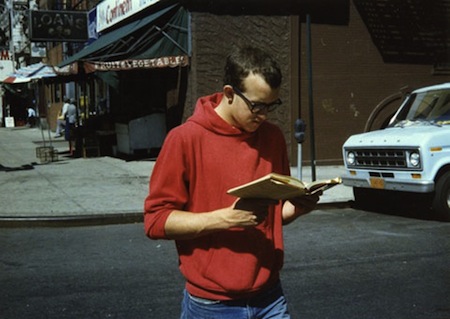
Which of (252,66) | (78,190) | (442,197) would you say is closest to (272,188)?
Result: (252,66)

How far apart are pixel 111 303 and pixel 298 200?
320 centimetres

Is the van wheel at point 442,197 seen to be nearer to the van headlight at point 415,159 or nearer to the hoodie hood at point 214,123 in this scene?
the van headlight at point 415,159

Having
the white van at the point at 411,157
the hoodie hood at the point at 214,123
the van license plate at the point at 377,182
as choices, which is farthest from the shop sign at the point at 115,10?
the hoodie hood at the point at 214,123

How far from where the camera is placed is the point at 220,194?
2.34 m

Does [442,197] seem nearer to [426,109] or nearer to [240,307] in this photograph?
[426,109]

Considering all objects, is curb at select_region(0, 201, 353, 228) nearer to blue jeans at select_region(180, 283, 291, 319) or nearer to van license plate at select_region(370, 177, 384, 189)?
van license plate at select_region(370, 177, 384, 189)

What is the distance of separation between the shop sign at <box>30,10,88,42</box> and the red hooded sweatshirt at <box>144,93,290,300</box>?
1932 centimetres

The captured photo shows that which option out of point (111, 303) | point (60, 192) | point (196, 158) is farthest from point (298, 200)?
point (60, 192)

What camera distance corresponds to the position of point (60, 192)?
11.5 m

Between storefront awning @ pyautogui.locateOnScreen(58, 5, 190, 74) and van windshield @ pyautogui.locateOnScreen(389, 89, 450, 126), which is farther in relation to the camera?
storefront awning @ pyautogui.locateOnScreen(58, 5, 190, 74)

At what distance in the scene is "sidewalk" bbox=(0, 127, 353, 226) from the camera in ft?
30.7

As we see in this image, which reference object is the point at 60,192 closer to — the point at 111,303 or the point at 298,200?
the point at 111,303

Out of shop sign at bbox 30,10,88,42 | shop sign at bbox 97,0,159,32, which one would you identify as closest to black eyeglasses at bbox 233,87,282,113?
shop sign at bbox 97,0,159,32

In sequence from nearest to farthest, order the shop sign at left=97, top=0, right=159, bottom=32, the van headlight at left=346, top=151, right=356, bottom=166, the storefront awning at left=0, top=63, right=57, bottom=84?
the van headlight at left=346, top=151, right=356, bottom=166 < the storefront awning at left=0, top=63, right=57, bottom=84 < the shop sign at left=97, top=0, right=159, bottom=32
